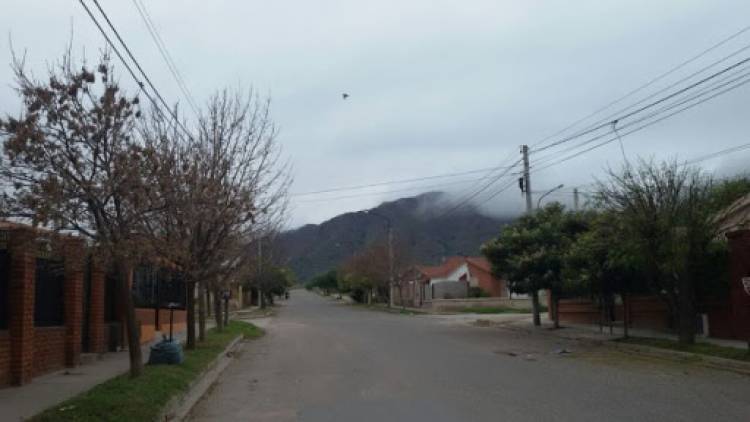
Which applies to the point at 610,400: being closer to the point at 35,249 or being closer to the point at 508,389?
the point at 508,389

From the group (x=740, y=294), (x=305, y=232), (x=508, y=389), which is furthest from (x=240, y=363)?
(x=305, y=232)

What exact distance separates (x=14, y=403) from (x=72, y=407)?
1820 mm

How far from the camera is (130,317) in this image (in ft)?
42.1

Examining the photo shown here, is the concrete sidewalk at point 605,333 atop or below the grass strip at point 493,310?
below

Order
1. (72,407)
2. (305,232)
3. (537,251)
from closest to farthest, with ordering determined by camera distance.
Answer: (72,407)
(537,251)
(305,232)

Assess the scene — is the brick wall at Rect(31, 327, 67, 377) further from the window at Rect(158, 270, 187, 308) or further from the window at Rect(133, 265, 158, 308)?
the window at Rect(158, 270, 187, 308)

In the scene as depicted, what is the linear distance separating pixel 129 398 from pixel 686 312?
603 inches

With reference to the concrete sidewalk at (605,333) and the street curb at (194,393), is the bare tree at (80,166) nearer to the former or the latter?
the street curb at (194,393)

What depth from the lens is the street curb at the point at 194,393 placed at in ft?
38.1

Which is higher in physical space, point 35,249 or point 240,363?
point 35,249

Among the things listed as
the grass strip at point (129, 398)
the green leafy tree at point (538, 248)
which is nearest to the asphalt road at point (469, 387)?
the grass strip at point (129, 398)

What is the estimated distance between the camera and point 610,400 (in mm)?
12430

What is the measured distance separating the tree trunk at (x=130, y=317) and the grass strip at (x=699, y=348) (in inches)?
487

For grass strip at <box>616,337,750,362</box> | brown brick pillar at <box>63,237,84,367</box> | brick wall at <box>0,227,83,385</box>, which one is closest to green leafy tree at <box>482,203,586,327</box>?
grass strip at <box>616,337,750,362</box>
